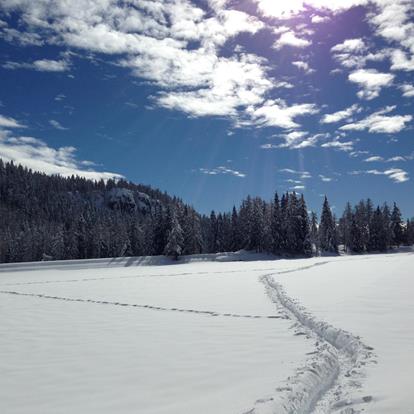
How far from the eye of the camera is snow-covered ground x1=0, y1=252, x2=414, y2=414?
601 centimetres

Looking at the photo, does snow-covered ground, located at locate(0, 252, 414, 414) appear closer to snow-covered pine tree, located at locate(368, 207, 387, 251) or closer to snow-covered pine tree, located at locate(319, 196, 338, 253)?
snow-covered pine tree, located at locate(319, 196, 338, 253)

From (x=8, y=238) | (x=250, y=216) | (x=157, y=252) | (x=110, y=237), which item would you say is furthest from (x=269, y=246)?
(x=8, y=238)

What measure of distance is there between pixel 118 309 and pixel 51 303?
4902 millimetres

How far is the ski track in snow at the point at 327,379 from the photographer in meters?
5.71

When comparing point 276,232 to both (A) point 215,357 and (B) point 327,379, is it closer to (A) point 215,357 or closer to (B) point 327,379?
(A) point 215,357

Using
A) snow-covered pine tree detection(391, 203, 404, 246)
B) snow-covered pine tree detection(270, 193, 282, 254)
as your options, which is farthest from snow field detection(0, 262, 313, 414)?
snow-covered pine tree detection(391, 203, 404, 246)

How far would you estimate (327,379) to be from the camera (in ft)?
23.0

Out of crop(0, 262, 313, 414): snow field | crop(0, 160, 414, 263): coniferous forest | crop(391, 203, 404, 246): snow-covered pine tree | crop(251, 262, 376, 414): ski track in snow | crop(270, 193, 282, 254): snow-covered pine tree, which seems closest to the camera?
crop(251, 262, 376, 414): ski track in snow

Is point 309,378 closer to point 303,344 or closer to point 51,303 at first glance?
point 303,344

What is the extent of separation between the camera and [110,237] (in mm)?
88250

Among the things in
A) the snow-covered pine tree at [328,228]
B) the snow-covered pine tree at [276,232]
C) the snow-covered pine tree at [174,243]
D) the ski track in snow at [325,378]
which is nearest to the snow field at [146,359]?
the ski track in snow at [325,378]

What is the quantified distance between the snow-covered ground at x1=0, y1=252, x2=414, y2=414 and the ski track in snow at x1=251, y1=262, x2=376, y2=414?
0.02 m

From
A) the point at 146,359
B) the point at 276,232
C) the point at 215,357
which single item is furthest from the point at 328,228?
the point at 146,359

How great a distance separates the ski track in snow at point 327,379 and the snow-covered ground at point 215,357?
0.02 m
